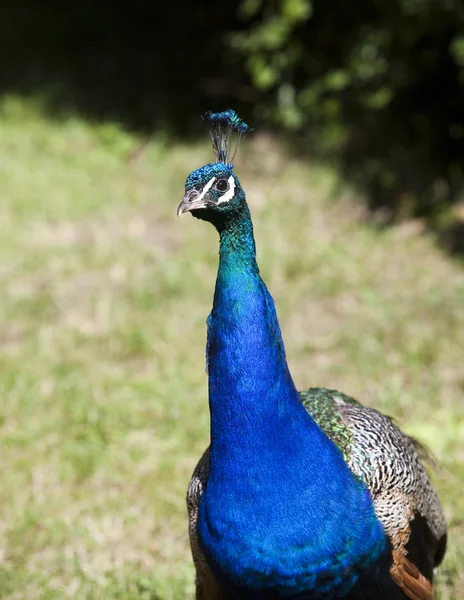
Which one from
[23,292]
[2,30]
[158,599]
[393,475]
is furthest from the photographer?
[2,30]

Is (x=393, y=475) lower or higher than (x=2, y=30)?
lower

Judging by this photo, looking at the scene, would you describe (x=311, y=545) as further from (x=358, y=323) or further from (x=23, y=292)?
(x=23, y=292)

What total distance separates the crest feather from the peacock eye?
11cm

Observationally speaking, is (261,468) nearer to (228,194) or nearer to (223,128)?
(228,194)

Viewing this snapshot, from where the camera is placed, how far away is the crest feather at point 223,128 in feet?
5.91

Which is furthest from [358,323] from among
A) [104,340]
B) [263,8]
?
[263,8]

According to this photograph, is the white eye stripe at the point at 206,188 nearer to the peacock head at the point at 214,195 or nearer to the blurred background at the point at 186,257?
the peacock head at the point at 214,195

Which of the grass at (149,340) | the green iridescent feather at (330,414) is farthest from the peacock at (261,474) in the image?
the grass at (149,340)

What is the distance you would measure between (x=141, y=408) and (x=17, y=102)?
13.4 feet

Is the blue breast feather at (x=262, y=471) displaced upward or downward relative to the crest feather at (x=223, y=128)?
downward

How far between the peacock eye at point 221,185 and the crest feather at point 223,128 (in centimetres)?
11

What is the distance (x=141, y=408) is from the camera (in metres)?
3.38

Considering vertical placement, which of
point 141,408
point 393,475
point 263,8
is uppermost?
point 263,8

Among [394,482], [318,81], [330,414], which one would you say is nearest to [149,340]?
[330,414]
